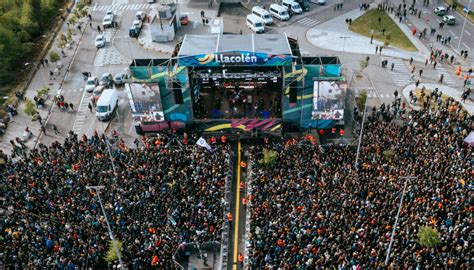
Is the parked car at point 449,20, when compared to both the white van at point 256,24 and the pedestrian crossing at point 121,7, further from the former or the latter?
the pedestrian crossing at point 121,7

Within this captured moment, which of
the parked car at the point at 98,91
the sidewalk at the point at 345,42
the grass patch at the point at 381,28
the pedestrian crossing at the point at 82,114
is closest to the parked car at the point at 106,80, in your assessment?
the parked car at the point at 98,91

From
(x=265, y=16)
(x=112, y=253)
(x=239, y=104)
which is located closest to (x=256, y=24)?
(x=265, y=16)

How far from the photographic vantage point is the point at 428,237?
29.2 metres

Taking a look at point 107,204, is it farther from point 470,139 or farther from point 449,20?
point 449,20

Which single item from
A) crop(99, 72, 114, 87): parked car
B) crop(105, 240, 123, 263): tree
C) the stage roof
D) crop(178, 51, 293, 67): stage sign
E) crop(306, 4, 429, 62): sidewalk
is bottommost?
crop(105, 240, 123, 263): tree

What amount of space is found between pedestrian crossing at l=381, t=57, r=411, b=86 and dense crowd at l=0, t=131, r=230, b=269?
26.7 m

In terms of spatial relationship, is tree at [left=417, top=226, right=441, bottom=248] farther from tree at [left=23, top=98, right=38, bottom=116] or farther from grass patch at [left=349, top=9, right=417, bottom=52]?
tree at [left=23, top=98, right=38, bottom=116]

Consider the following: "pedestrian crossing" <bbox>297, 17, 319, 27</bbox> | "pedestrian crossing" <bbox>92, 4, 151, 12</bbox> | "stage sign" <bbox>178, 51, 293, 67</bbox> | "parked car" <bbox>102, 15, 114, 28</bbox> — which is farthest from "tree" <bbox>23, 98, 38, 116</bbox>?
"pedestrian crossing" <bbox>297, 17, 319, 27</bbox>

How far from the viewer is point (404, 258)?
95.9 feet

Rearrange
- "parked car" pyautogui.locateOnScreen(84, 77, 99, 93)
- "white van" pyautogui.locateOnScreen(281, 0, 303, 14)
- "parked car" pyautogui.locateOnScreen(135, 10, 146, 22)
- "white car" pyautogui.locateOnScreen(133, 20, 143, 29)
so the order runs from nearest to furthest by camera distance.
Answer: "parked car" pyautogui.locateOnScreen(84, 77, 99, 93) < "white car" pyautogui.locateOnScreen(133, 20, 143, 29) < "parked car" pyautogui.locateOnScreen(135, 10, 146, 22) < "white van" pyautogui.locateOnScreen(281, 0, 303, 14)

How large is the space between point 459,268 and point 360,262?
6.43 m

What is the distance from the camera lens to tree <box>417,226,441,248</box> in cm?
2923

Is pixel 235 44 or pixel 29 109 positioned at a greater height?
pixel 235 44

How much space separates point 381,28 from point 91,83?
1689 inches
